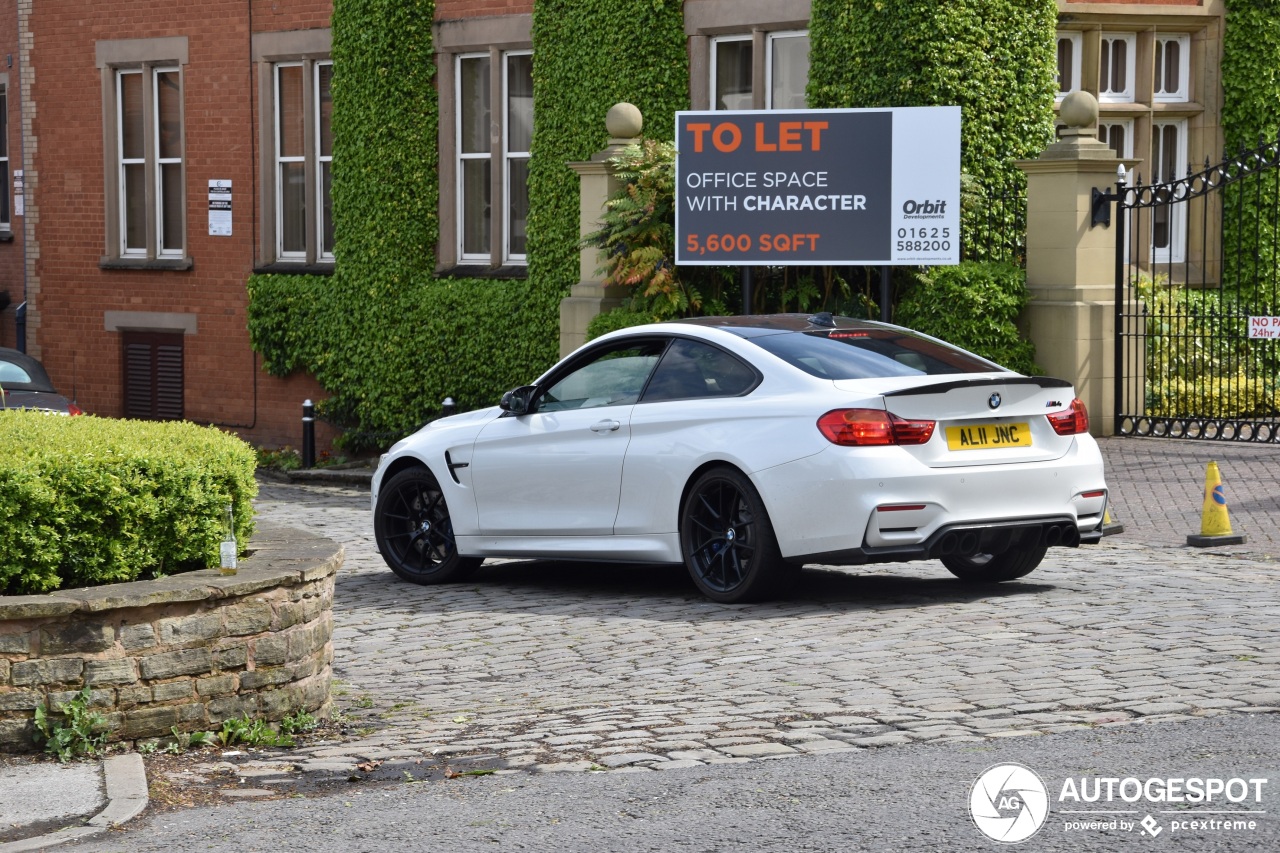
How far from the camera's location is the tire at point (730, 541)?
9.55 m

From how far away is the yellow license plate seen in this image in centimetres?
946

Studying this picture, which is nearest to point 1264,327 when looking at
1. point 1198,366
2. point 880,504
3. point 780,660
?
point 1198,366

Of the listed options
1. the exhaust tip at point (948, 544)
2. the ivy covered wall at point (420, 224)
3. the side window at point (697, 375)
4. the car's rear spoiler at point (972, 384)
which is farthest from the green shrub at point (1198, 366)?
the exhaust tip at point (948, 544)

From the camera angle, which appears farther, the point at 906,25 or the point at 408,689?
the point at 906,25

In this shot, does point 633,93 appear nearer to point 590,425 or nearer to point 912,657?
point 590,425

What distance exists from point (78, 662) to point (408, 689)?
1.75 m

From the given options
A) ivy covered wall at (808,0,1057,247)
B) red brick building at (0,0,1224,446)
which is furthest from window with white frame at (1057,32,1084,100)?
ivy covered wall at (808,0,1057,247)

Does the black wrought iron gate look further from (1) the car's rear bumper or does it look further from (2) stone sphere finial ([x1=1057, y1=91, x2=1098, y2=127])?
(1) the car's rear bumper

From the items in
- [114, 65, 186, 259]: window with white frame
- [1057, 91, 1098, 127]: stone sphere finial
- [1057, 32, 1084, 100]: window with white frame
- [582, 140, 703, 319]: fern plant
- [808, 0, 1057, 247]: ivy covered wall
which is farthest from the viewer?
[114, 65, 186, 259]: window with white frame

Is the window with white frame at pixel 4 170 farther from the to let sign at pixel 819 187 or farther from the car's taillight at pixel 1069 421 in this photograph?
the car's taillight at pixel 1069 421

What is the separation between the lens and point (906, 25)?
17688 mm

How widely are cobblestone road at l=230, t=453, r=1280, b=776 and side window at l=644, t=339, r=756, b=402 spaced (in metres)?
1.09

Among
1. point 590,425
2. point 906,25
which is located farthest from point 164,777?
point 906,25

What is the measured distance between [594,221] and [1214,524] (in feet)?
26.6
